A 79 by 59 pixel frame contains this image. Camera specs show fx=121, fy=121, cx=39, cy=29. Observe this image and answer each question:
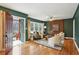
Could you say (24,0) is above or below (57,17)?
above

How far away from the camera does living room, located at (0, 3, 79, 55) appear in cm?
418

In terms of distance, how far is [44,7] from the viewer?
420cm

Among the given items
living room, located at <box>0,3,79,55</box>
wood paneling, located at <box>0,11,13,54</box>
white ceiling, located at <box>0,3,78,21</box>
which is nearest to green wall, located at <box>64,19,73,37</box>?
living room, located at <box>0,3,79,55</box>

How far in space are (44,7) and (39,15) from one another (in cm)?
33

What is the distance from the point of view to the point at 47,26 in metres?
4.28

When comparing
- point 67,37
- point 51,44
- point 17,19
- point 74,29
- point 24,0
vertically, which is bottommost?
point 51,44

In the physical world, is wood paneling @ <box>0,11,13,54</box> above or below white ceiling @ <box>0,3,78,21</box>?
below

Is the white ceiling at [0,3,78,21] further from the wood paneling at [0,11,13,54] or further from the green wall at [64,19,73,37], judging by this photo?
the wood paneling at [0,11,13,54]

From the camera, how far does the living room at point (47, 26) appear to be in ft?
13.7

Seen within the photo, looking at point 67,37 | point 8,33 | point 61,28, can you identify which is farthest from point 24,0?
point 67,37

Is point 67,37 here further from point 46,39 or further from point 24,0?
point 24,0

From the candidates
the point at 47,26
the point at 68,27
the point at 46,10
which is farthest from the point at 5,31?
the point at 68,27

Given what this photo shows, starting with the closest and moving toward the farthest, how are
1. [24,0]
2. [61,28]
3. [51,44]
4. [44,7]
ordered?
[24,0] < [44,7] < [61,28] < [51,44]

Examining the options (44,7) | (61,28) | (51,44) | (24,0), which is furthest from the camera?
(51,44)
